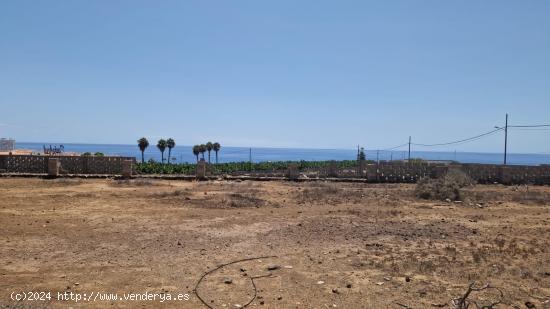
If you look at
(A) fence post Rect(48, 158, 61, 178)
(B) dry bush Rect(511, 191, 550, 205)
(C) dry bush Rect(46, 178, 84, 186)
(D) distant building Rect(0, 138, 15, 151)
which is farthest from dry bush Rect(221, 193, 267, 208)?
(D) distant building Rect(0, 138, 15, 151)

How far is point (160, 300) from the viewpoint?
6.10 meters

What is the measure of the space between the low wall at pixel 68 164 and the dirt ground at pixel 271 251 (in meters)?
9.36

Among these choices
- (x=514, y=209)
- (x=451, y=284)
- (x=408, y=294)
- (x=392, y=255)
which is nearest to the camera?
(x=408, y=294)

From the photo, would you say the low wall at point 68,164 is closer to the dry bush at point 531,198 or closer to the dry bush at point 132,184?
the dry bush at point 132,184

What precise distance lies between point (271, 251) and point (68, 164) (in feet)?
68.0

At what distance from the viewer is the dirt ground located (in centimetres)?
641

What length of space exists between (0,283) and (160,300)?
2.61 meters

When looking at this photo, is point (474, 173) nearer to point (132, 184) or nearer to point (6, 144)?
point (132, 184)

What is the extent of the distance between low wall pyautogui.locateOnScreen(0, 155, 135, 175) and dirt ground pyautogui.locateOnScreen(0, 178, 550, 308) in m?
9.36

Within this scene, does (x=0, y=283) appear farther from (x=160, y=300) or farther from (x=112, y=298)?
(x=160, y=300)

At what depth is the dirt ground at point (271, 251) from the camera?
252 inches

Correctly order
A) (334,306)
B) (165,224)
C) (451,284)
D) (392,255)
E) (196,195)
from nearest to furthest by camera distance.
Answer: (334,306)
(451,284)
(392,255)
(165,224)
(196,195)

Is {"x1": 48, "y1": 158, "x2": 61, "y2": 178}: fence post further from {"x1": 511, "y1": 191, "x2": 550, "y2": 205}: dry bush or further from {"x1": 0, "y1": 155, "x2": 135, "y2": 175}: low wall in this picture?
{"x1": 511, "y1": 191, "x2": 550, "y2": 205}: dry bush

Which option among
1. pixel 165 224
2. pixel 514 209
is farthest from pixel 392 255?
pixel 514 209
